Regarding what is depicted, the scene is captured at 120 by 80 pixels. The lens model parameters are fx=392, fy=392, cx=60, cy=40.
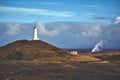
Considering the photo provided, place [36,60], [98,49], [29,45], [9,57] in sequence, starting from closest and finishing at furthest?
1. [36,60]
2. [9,57]
3. [29,45]
4. [98,49]

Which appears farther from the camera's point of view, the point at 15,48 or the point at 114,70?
the point at 15,48

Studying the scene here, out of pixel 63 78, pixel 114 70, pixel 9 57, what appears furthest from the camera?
pixel 9 57

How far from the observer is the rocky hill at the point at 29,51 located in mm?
85188

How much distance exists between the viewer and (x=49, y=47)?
305ft

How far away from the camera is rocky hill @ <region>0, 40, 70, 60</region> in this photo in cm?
8519

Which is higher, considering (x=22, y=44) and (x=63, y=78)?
(x=22, y=44)

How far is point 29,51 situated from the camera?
285 feet

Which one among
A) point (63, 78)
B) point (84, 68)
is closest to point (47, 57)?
point (84, 68)

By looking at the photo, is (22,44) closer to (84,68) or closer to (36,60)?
(36,60)

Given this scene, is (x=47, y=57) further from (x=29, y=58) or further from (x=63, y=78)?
(x=63, y=78)

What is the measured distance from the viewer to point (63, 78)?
4947 cm

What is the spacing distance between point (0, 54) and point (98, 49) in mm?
88875

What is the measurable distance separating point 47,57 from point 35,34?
15006 mm

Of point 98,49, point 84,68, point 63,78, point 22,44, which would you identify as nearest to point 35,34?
point 22,44
